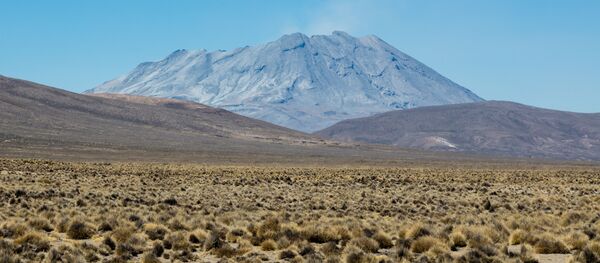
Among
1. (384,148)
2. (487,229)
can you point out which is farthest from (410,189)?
(384,148)

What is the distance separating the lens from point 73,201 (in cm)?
2558

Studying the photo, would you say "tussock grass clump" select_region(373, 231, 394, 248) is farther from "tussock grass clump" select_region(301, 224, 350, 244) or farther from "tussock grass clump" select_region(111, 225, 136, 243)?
"tussock grass clump" select_region(111, 225, 136, 243)

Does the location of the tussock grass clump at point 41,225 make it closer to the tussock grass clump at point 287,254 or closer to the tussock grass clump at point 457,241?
the tussock grass clump at point 287,254

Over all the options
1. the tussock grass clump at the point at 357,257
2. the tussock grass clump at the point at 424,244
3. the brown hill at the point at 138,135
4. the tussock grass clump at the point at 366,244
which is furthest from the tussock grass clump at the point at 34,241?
the brown hill at the point at 138,135

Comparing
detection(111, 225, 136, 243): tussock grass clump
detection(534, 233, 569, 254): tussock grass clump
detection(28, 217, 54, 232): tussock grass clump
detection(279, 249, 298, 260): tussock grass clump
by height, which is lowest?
detection(28, 217, 54, 232): tussock grass clump

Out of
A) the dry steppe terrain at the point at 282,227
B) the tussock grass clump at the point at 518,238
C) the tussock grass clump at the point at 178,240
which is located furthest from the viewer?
the tussock grass clump at the point at 518,238

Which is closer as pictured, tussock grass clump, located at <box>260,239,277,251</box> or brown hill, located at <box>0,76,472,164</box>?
tussock grass clump, located at <box>260,239,277,251</box>

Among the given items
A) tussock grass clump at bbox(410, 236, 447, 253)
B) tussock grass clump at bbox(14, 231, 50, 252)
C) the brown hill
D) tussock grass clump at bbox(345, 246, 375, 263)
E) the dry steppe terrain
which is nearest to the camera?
tussock grass clump at bbox(345, 246, 375, 263)

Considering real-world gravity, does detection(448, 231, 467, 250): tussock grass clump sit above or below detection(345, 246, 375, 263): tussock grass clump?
above

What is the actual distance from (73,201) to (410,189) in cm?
1934

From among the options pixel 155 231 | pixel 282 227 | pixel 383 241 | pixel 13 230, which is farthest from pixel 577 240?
pixel 13 230

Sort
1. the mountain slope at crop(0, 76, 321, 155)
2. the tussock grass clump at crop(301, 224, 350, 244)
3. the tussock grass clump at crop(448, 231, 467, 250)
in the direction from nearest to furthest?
1. the tussock grass clump at crop(448, 231, 467, 250)
2. the tussock grass clump at crop(301, 224, 350, 244)
3. the mountain slope at crop(0, 76, 321, 155)

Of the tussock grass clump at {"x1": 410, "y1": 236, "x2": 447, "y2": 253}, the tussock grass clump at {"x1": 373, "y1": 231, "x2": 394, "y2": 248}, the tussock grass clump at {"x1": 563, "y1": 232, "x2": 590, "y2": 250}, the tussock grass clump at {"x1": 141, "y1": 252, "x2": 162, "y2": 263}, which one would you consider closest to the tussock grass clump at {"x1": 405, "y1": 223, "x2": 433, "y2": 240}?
the tussock grass clump at {"x1": 373, "y1": 231, "x2": 394, "y2": 248}

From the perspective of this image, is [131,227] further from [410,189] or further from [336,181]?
[336,181]
